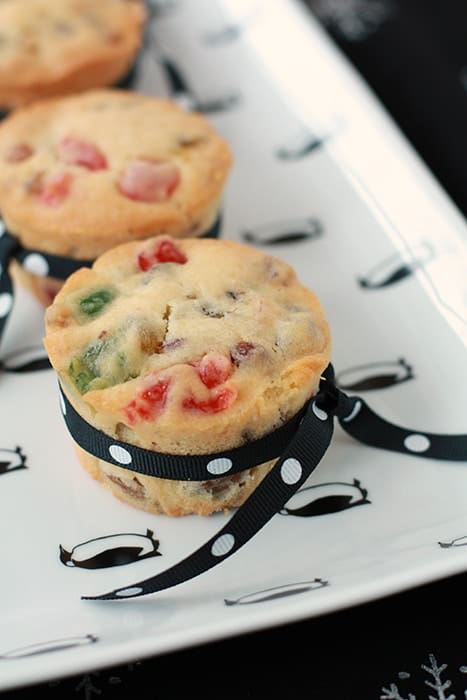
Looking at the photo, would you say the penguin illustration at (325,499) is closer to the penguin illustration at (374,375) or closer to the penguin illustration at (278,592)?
the penguin illustration at (278,592)

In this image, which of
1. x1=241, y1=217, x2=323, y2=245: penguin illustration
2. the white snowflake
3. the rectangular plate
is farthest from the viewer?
the white snowflake

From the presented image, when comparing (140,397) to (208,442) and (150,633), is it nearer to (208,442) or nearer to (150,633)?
(208,442)

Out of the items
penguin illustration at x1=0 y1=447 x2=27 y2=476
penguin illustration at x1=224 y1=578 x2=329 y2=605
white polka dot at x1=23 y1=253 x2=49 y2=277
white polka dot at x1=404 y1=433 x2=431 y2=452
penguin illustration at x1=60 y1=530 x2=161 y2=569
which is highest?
white polka dot at x1=404 y1=433 x2=431 y2=452

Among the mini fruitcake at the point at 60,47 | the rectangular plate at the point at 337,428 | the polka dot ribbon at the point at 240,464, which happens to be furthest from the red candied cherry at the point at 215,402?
the mini fruitcake at the point at 60,47

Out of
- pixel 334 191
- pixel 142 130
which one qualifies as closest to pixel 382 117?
pixel 334 191

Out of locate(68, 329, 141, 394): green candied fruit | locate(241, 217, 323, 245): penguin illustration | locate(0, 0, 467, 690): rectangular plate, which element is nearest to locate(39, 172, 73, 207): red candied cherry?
locate(0, 0, 467, 690): rectangular plate

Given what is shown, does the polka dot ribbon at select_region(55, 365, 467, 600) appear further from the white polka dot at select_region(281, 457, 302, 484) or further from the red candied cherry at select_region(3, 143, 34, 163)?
the red candied cherry at select_region(3, 143, 34, 163)
